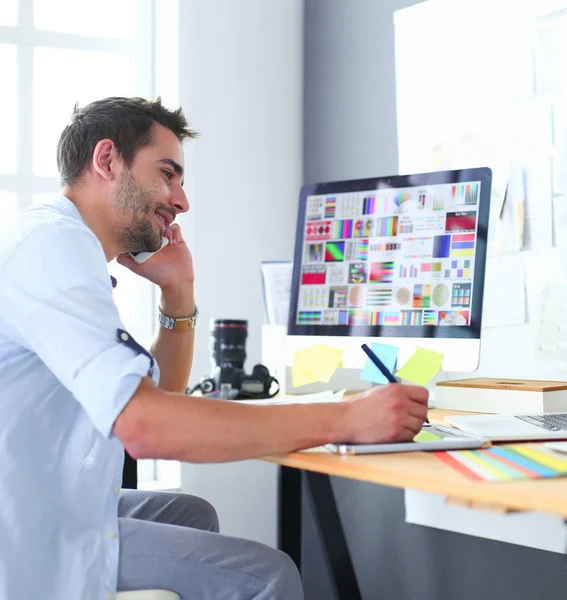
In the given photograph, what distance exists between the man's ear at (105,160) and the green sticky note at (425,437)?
71 cm

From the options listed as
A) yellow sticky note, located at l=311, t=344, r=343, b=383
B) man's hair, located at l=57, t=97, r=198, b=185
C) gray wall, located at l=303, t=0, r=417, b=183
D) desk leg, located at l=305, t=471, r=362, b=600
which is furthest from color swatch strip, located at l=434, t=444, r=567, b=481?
gray wall, located at l=303, t=0, r=417, b=183

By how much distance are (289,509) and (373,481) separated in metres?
0.63

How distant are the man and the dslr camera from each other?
443mm

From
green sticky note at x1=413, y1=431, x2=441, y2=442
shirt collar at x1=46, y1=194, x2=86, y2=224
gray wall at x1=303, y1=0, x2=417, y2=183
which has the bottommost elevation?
green sticky note at x1=413, y1=431, x2=441, y2=442

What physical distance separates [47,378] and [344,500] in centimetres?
139

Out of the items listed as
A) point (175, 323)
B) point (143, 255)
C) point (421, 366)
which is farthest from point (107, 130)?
point (421, 366)

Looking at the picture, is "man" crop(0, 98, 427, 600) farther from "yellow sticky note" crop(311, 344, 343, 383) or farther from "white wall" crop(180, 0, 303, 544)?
"white wall" crop(180, 0, 303, 544)

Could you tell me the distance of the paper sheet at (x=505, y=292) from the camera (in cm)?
194

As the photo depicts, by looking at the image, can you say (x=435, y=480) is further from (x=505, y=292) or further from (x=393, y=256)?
(x=505, y=292)

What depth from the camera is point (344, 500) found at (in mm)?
2453

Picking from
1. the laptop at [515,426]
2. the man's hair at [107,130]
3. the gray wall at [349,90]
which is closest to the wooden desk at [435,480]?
the laptop at [515,426]

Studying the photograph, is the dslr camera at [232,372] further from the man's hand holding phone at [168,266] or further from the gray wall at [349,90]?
the gray wall at [349,90]

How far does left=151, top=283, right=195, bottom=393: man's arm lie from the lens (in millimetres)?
1824

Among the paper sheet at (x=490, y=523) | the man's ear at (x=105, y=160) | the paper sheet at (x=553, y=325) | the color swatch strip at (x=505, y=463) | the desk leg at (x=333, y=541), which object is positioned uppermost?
the man's ear at (x=105, y=160)
